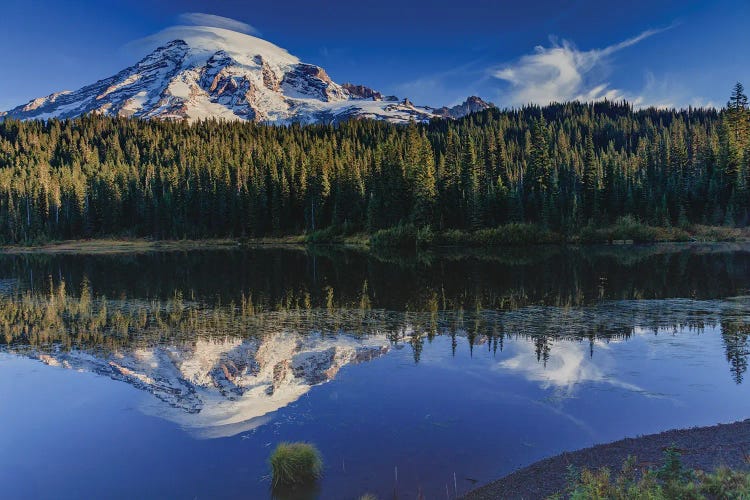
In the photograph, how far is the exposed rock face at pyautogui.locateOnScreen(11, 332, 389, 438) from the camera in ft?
50.5

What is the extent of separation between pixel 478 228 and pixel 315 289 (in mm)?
51768

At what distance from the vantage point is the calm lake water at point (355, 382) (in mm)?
11812

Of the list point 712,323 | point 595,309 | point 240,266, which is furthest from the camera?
point 240,266

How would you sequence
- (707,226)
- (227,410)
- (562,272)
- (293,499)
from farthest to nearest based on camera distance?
(707,226) < (562,272) < (227,410) < (293,499)

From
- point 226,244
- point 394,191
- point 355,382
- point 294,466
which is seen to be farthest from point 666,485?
point 226,244

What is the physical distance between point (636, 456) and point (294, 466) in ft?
23.0

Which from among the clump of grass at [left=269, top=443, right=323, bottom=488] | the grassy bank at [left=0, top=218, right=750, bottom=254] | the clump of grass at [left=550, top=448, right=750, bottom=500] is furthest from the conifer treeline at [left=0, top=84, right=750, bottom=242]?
the clump of grass at [left=550, top=448, right=750, bottom=500]

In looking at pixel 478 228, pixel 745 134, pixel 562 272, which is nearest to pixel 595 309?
pixel 562 272

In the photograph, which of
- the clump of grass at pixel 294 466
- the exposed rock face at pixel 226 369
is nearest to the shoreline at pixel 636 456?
the clump of grass at pixel 294 466

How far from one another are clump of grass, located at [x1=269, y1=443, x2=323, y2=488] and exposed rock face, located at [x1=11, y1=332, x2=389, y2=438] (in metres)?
2.99

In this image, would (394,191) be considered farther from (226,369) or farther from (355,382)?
(355,382)

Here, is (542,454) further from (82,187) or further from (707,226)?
(82,187)

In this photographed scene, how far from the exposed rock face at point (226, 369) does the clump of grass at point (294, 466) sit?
299 centimetres

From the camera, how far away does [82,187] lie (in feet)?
434
